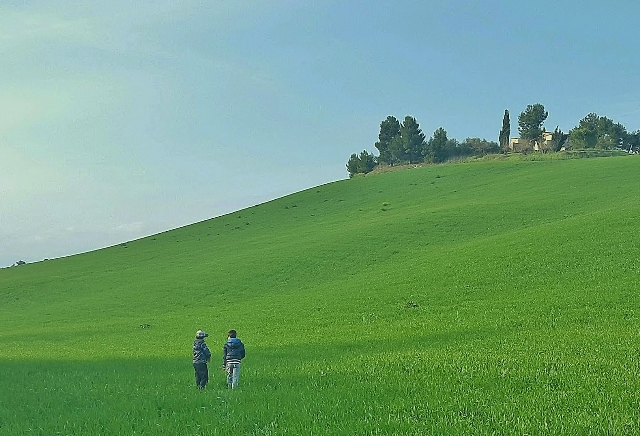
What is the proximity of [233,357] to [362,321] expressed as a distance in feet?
49.1

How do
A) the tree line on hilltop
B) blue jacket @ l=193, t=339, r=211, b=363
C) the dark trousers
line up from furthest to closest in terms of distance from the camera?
the tree line on hilltop < the dark trousers < blue jacket @ l=193, t=339, r=211, b=363

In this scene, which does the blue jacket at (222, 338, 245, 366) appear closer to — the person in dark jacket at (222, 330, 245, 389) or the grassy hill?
the person in dark jacket at (222, 330, 245, 389)

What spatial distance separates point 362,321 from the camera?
1246 inches

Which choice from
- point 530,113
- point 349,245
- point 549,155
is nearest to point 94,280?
point 349,245

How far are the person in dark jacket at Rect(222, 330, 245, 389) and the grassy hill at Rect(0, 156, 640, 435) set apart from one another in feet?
1.35

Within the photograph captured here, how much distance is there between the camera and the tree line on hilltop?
439ft

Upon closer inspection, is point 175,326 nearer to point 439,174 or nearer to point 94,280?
point 94,280

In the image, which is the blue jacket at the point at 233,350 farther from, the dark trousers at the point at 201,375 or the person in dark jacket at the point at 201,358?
the dark trousers at the point at 201,375

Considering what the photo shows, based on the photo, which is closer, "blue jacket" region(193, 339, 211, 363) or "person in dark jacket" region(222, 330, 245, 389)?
"person in dark jacket" region(222, 330, 245, 389)

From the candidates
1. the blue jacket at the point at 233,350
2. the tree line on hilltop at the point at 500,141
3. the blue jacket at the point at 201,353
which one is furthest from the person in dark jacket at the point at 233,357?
the tree line on hilltop at the point at 500,141

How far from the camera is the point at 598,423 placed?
11.0 meters

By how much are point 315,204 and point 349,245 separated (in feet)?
114

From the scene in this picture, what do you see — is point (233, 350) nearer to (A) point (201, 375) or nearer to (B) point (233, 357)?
(B) point (233, 357)

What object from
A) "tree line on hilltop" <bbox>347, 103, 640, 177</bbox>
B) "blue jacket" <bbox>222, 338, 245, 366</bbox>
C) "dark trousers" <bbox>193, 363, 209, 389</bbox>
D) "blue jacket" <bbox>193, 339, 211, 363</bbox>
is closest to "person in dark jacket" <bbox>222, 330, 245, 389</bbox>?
"blue jacket" <bbox>222, 338, 245, 366</bbox>
